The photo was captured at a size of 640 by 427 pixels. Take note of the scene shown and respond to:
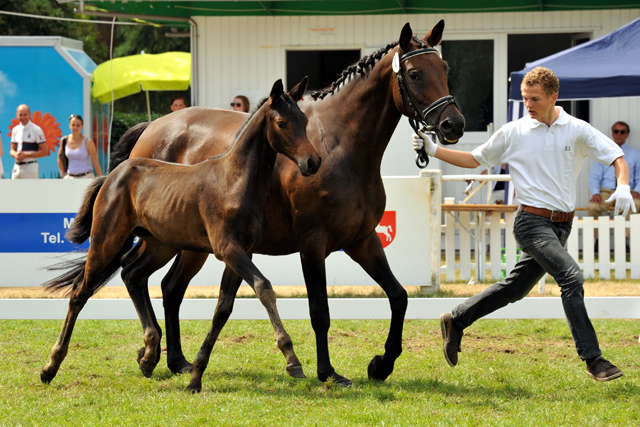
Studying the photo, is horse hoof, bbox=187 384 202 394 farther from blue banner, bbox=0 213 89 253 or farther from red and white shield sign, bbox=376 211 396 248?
blue banner, bbox=0 213 89 253

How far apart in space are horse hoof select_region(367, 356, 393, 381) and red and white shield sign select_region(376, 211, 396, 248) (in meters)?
3.38

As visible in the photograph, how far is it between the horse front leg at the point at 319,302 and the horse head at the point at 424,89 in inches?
42.0

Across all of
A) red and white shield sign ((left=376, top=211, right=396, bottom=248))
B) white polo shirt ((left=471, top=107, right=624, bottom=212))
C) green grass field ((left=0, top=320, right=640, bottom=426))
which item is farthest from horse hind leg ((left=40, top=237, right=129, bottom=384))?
red and white shield sign ((left=376, top=211, right=396, bottom=248))

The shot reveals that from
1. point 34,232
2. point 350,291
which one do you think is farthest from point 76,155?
point 350,291

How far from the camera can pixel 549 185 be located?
511 cm

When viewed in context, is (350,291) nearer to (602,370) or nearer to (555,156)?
(555,156)

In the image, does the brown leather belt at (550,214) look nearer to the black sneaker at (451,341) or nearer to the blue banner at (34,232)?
the black sneaker at (451,341)

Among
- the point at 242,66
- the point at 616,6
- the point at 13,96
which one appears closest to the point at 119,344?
the point at 242,66

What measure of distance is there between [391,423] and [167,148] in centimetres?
318

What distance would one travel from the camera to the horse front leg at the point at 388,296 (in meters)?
5.45

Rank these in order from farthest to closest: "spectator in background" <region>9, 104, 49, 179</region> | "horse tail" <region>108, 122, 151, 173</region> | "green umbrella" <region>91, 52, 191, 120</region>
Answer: "green umbrella" <region>91, 52, 191, 120</region> → "spectator in background" <region>9, 104, 49, 179</region> → "horse tail" <region>108, 122, 151, 173</region>

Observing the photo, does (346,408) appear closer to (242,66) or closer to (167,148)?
(167,148)

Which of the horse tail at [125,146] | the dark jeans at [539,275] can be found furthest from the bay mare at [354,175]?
the horse tail at [125,146]

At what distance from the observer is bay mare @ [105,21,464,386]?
5.13 meters
